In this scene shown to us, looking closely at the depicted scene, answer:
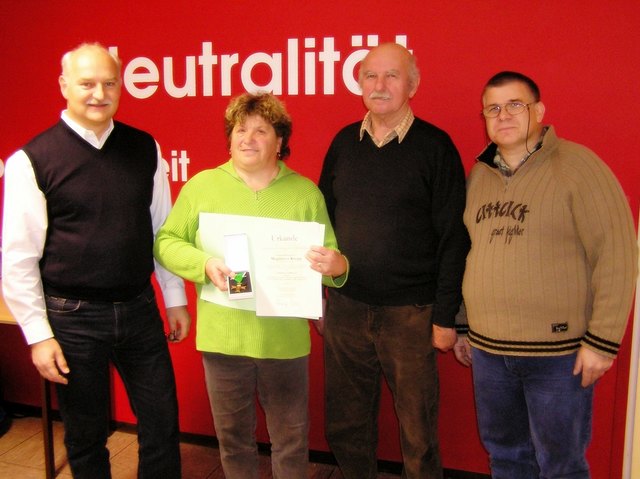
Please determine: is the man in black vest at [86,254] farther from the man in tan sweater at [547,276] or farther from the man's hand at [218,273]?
the man in tan sweater at [547,276]

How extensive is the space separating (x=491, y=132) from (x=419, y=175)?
310mm

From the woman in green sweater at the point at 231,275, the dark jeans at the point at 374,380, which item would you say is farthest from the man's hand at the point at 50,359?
the dark jeans at the point at 374,380

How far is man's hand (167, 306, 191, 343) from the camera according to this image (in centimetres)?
222

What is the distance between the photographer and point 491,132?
190cm

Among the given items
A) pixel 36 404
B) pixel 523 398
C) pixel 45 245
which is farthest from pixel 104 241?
pixel 36 404

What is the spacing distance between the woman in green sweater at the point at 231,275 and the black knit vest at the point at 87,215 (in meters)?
0.16

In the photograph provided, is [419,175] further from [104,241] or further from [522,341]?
[104,241]

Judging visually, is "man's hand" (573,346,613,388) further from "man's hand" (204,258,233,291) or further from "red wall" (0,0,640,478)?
"man's hand" (204,258,233,291)

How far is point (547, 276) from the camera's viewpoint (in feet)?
5.81

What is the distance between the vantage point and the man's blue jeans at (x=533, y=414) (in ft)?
5.91

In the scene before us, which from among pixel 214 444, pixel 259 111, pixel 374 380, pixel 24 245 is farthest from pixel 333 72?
pixel 214 444

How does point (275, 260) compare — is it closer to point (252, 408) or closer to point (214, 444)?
point (252, 408)

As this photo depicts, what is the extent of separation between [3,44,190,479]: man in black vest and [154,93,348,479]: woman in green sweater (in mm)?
186

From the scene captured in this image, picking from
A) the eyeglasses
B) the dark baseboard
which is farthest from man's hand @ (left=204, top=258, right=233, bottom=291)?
the dark baseboard
